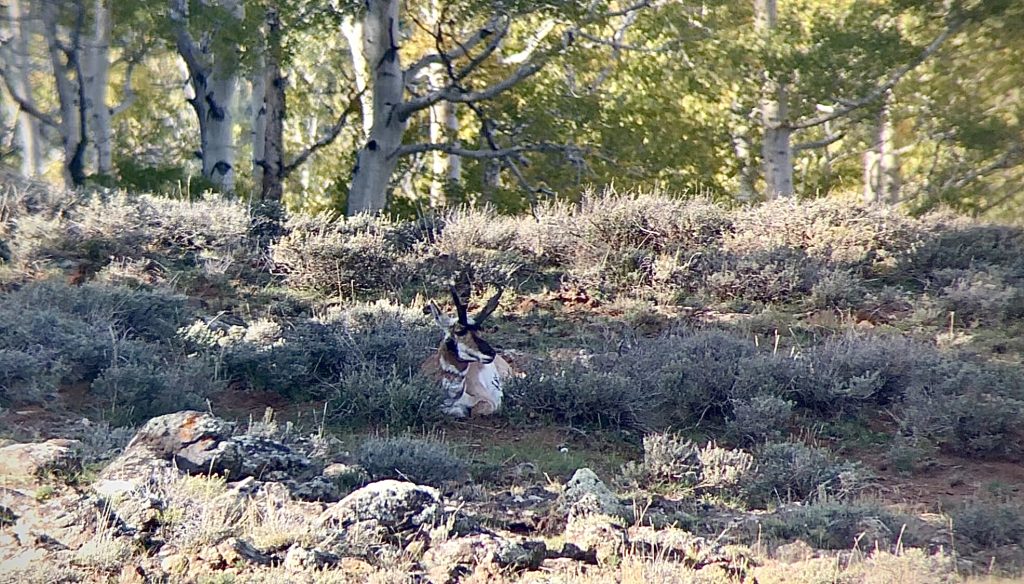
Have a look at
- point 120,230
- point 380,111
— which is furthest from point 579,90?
point 120,230

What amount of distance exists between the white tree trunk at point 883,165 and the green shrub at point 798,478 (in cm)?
1705

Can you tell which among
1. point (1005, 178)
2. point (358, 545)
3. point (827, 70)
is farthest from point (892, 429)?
point (1005, 178)

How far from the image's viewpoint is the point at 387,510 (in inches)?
208

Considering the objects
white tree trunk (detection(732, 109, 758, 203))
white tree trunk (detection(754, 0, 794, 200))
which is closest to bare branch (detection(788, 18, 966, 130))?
white tree trunk (detection(754, 0, 794, 200))

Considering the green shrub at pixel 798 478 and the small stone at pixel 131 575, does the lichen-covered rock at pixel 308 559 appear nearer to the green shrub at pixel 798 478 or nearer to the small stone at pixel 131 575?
the small stone at pixel 131 575

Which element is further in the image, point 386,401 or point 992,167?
point 992,167

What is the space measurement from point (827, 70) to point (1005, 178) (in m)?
6.73

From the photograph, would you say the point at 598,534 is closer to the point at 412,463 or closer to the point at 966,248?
the point at 412,463

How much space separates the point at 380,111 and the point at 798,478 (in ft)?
36.7

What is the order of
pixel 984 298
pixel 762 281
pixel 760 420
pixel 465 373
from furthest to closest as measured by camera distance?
pixel 762 281 < pixel 984 298 < pixel 465 373 < pixel 760 420

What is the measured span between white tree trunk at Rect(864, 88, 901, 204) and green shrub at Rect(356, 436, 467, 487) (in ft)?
59.3

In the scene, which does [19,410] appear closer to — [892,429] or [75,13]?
[892,429]

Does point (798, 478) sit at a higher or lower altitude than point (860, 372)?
lower

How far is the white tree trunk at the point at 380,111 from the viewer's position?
16375 millimetres
